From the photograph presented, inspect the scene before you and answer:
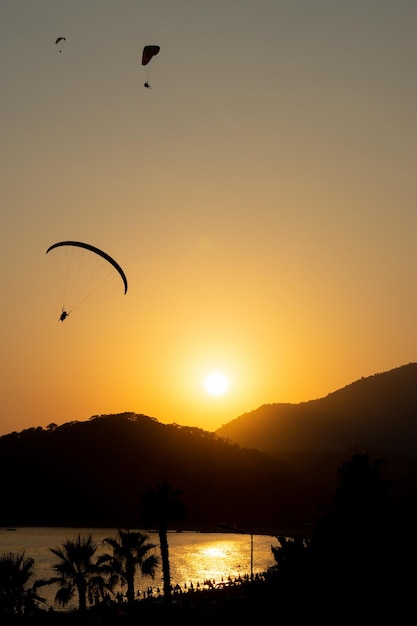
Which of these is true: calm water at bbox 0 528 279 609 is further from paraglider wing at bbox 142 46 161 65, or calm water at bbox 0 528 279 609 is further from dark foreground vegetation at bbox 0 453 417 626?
paraglider wing at bbox 142 46 161 65

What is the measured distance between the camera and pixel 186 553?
150375 mm

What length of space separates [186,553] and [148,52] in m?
118

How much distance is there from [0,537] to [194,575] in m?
70.5

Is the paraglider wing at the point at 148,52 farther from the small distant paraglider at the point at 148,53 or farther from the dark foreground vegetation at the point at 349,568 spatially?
the dark foreground vegetation at the point at 349,568

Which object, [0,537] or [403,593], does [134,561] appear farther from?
[0,537]

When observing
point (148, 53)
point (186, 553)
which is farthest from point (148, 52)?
point (186, 553)

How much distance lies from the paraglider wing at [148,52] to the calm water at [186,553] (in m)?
64.6

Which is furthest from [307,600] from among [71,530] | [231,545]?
[71,530]

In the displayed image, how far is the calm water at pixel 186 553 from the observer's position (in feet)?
362

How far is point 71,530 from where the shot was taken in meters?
193

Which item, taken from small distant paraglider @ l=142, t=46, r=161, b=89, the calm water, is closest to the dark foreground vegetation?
small distant paraglider @ l=142, t=46, r=161, b=89

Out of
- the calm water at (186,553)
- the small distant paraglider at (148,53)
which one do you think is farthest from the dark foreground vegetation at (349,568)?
the calm water at (186,553)

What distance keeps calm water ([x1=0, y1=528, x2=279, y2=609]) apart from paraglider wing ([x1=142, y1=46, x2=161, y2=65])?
64591 mm

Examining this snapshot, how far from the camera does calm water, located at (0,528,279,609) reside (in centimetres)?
11044
